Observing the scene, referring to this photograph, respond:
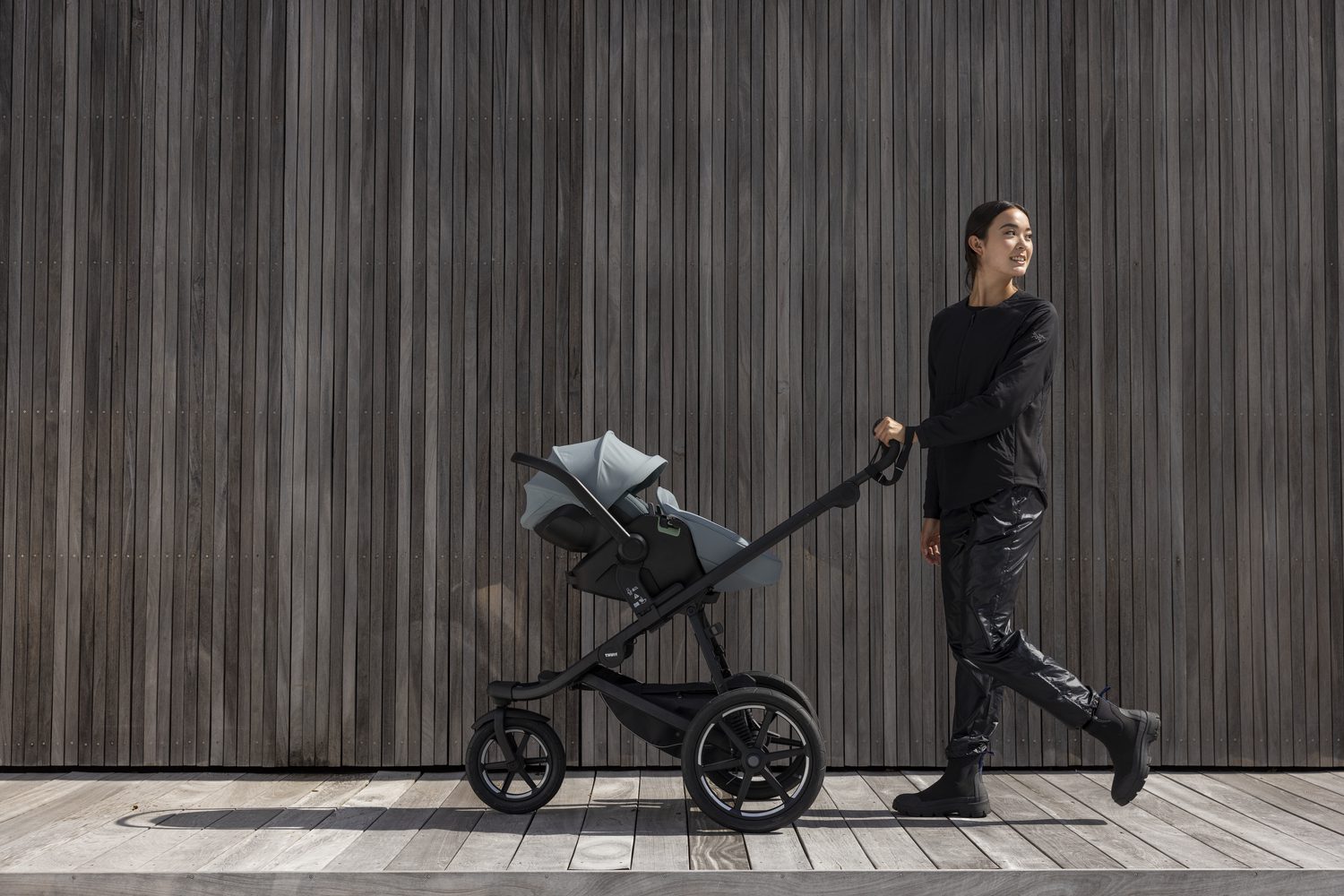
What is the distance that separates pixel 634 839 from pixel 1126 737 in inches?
51.4

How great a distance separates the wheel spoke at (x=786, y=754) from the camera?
9.30ft

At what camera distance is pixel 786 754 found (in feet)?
9.33

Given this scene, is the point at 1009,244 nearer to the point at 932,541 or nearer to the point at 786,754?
the point at 932,541

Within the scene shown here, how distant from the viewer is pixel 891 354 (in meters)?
3.79

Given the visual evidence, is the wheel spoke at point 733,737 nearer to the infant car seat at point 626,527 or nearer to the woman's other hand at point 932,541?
the infant car seat at point 626,527

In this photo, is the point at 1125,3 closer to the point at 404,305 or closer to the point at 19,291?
the point at 404,305

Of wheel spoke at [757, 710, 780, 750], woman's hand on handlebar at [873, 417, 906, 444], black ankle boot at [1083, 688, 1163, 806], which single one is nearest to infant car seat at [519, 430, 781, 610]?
wheel spoke at [757, 710, 780, 750]

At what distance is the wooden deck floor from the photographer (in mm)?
2494

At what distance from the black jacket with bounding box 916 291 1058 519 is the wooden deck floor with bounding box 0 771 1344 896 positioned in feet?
3.04

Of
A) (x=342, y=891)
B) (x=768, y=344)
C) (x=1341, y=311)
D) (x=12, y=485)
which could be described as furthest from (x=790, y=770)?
(x=12, y=485)

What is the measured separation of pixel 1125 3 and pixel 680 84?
62.9 inches

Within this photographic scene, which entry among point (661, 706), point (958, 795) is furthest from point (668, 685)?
point (958, 795)

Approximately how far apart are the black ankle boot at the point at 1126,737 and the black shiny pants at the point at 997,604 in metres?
0.04

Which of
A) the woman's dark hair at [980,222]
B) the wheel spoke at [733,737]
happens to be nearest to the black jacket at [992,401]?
the woman's dark hair at [980,222]
